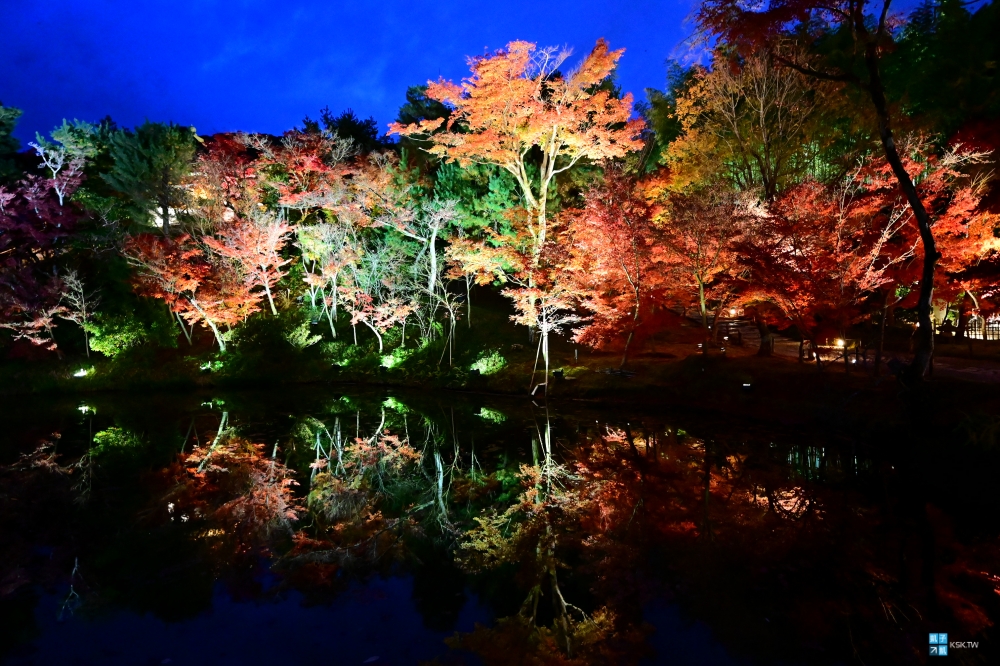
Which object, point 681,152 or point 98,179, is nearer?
point 681,152

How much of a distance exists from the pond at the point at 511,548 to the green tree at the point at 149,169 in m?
13.9

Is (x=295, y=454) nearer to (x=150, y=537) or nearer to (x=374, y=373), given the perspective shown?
(x=150, y=537)

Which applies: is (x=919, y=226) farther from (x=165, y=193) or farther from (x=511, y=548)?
(x=165, y=193)

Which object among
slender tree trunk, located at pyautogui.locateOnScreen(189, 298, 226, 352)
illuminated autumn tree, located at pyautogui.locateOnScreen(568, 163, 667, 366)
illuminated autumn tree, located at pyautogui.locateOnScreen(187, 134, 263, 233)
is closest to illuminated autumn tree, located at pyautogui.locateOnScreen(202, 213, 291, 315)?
illuminated autumn tree, located at pyautogui.locateOnScreen(187, 134, 263, 233)

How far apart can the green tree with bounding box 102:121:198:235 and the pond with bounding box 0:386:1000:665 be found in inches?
549

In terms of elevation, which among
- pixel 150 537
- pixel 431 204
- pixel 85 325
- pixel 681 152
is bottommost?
pixel 150 537

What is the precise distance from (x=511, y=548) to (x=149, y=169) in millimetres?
23661

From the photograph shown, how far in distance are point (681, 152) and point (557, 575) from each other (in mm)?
16130

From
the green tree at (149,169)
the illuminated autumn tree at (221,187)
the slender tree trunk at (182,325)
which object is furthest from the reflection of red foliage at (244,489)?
the green tree at (149,169)

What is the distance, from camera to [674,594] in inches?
206

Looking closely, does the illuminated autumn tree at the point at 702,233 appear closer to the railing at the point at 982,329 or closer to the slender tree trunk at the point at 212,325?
the railing at the point at 982,329

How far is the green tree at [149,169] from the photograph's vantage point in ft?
72.5

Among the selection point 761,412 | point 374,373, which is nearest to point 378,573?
point 761,412

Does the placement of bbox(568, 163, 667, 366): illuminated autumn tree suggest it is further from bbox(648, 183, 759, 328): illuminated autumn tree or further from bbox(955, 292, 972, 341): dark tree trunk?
bbox(955, 292, 972, 341): dark tree trunk
